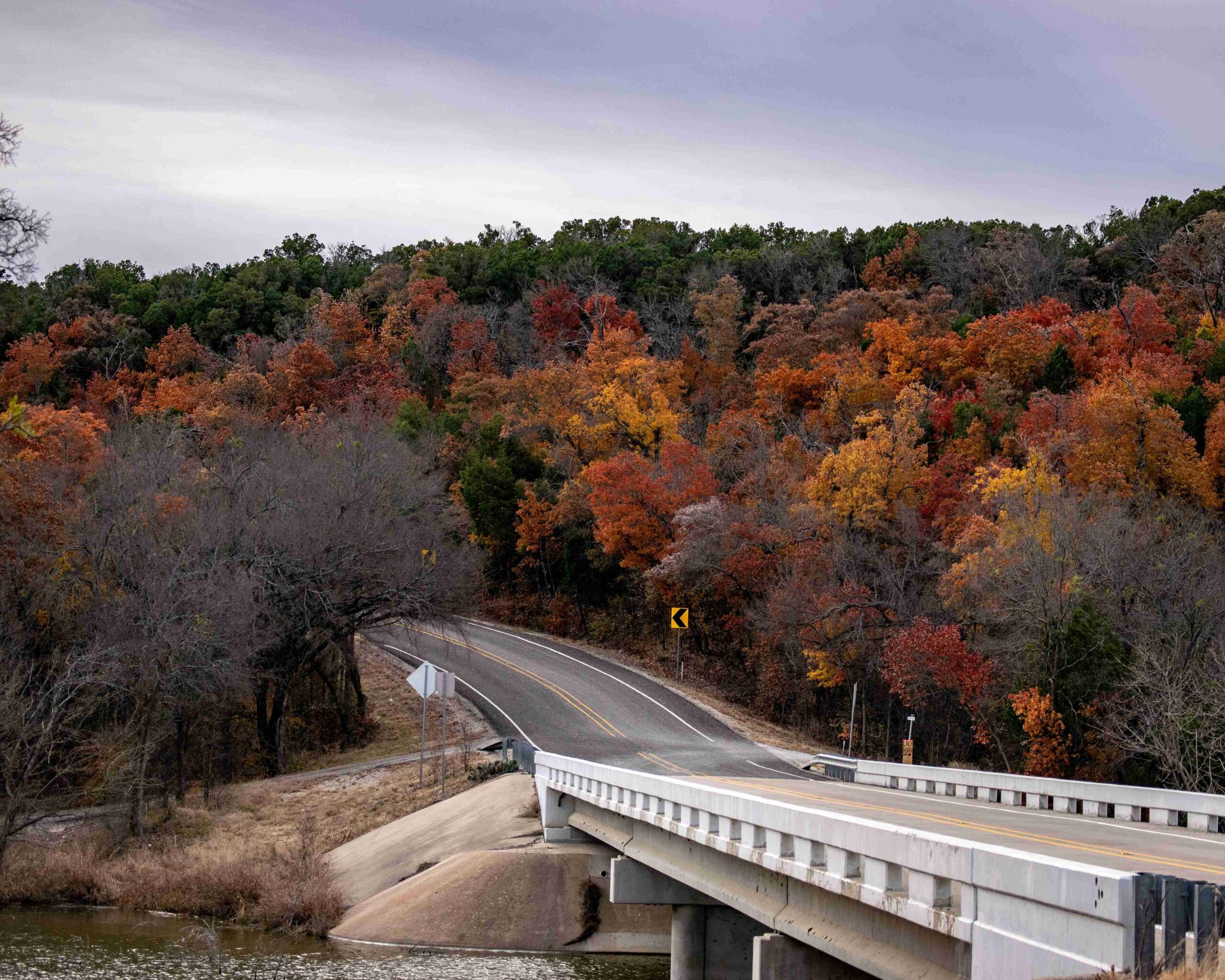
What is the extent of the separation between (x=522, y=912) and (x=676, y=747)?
15673 mm

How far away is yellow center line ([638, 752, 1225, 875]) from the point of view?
11.8 metres

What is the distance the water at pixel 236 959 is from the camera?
2130 cm

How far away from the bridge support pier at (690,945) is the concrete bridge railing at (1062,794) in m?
6.32

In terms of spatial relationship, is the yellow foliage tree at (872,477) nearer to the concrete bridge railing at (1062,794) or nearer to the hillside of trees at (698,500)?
the hillside of trees at (698,500)

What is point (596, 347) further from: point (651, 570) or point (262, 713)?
point (262, 713)

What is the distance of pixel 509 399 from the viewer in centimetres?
7981

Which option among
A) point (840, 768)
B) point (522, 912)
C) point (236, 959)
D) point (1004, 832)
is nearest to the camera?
point (1004, 832)

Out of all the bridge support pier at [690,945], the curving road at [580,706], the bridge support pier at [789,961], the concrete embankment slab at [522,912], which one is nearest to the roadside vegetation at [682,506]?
the curving road at [580,706]

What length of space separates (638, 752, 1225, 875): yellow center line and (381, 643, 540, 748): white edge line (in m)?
16.8

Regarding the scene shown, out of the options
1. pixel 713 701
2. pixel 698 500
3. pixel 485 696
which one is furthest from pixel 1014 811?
pixel 698 500

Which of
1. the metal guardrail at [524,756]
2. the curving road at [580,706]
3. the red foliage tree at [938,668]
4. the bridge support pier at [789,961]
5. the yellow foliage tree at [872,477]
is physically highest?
the yellow foliage tree at [872,477]

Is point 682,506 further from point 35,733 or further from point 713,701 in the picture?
point 35,733

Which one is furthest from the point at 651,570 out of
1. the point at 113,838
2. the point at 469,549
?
the point at 113,838

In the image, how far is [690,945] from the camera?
19453 millimetres
